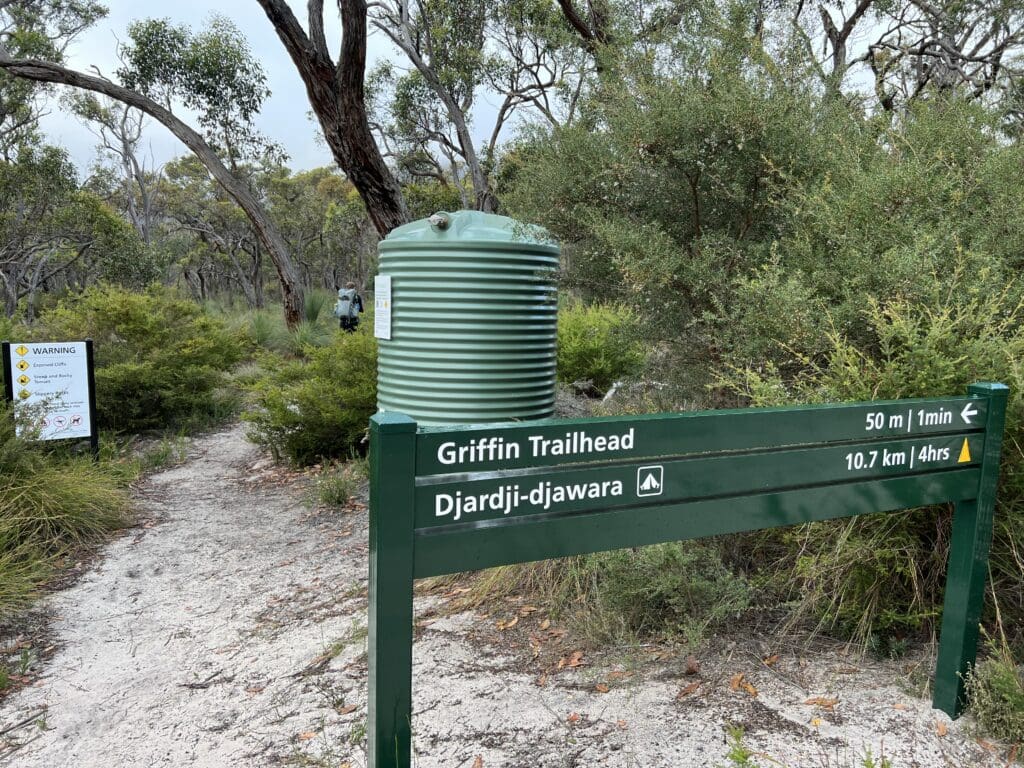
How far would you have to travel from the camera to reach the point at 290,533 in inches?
223

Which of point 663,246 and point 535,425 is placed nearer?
point 535,425

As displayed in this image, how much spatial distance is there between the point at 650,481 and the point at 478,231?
10.4ft

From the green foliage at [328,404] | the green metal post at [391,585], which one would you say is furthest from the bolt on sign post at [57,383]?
the green metal post at [391,585]

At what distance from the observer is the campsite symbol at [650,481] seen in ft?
6.69

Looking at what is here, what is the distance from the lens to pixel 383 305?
17.1 ft

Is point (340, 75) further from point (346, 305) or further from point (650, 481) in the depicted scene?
point (346, 305)

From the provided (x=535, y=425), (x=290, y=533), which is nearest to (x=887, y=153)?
(x=535, y=425)

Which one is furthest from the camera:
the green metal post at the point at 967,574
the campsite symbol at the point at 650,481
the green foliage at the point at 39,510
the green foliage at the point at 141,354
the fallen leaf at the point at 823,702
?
the green foliage at the point at 141,354

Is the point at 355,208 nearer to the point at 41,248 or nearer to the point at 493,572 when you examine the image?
the point at 41,248

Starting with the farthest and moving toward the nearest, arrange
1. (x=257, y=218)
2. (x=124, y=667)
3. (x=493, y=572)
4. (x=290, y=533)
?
(x=257, y=218) < (x=290, y=533) < (x=493, y=572) < (x=124, y=667)

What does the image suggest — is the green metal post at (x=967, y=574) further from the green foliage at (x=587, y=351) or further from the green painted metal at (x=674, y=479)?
the green foliage at (x=587, y=351)

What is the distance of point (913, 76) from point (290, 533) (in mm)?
14531

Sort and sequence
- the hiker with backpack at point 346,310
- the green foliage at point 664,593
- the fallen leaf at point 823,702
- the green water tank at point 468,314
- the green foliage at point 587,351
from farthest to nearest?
the hiker with backpack at point 346,310, the green foliage at point 587,351, the green water tank at point 468,314, the green foliage at point 664,593, the fallen leaf at point 823,702

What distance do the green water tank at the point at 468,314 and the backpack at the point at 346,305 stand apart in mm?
11728
